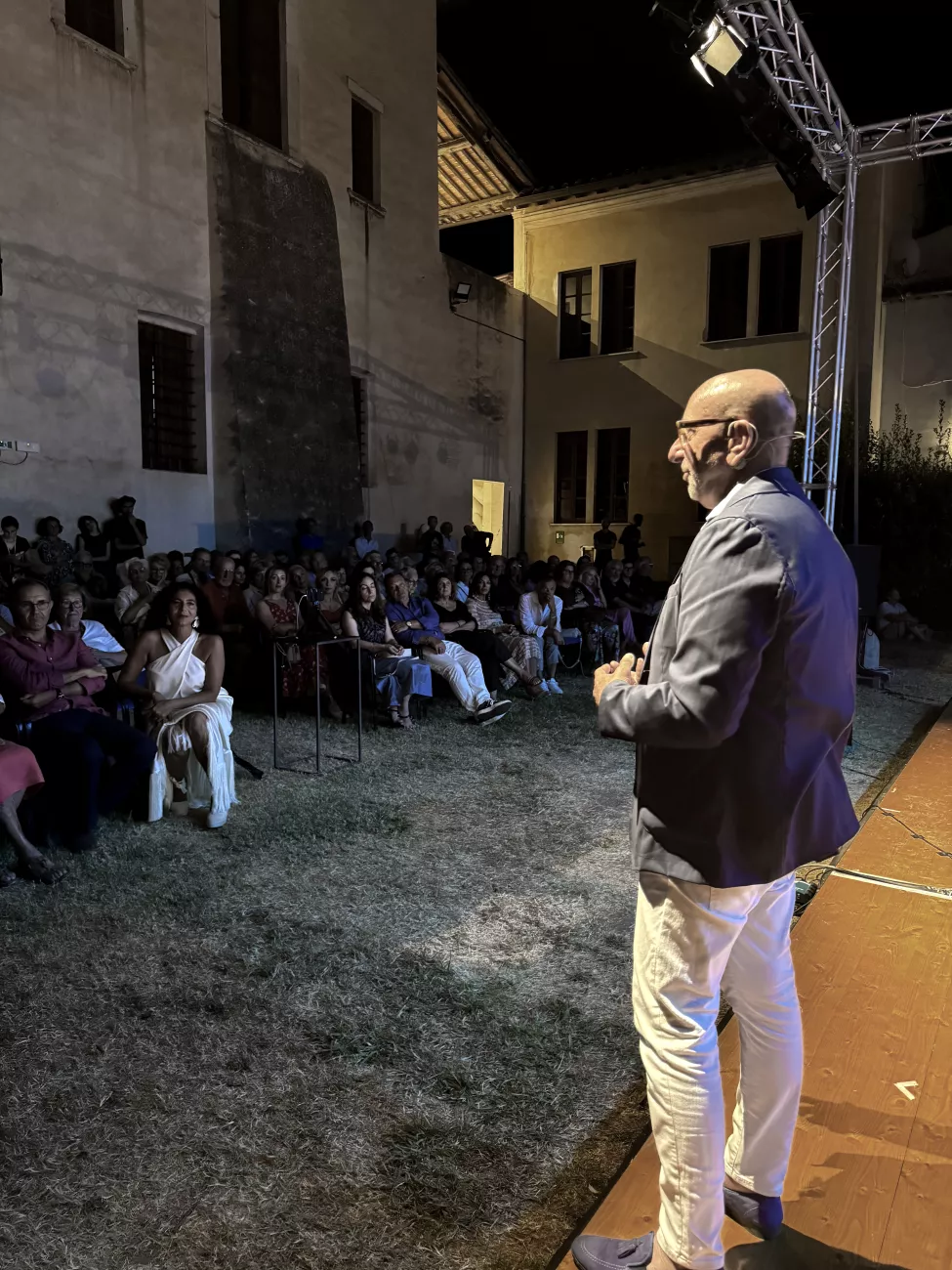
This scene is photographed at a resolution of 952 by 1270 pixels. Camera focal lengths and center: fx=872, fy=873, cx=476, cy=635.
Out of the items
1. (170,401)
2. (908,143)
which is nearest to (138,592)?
(170,401)

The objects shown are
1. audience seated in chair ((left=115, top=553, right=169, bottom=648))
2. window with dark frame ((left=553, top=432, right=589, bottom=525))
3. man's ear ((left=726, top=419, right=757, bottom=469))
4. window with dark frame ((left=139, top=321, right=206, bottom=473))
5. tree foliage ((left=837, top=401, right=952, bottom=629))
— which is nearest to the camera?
man's ear ((left=726, top=419, right=757, bottom=469))

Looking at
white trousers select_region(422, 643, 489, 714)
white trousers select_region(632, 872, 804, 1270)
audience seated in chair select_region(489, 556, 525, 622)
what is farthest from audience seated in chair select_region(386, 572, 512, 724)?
white trousers select_region(632, 872, 804, 1270)

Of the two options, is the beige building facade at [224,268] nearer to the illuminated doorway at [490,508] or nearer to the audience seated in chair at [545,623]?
the illuminated doorway at [490,508]

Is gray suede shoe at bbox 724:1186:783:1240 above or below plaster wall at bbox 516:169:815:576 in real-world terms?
below

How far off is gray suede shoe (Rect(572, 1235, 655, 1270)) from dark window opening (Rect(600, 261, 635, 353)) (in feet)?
53.0

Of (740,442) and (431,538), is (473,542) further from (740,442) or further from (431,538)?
(740,442)

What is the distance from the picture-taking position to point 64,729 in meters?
4.05

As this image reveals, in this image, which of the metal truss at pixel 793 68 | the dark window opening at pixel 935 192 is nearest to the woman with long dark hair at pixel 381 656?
the metal truss at pixel 793 68

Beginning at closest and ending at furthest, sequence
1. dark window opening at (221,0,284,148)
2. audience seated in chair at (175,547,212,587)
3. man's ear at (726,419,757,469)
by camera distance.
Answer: man's ear at (726,419,757,469) → audience seated in chair at (175,547,212,587) → dark window opening at (221,0,284,148)

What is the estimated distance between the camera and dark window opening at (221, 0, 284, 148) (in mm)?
10719

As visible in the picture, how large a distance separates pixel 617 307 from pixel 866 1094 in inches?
634

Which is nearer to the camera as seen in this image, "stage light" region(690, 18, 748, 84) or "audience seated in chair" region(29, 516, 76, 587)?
"stage light" region(690, 18, 748, 84)

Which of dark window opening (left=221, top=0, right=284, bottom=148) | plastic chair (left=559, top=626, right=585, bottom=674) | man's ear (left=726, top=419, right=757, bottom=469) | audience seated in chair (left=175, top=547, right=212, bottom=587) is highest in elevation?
dark window opening (left=221, top=0, right=284, bottom=148)

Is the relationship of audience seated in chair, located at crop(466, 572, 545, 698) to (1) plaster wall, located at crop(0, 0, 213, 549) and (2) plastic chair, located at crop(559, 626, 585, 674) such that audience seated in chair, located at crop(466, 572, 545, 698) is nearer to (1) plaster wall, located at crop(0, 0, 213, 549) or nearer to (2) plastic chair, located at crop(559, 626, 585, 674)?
(2) plastic chair, located at crop(559, 626, 585, 674)
